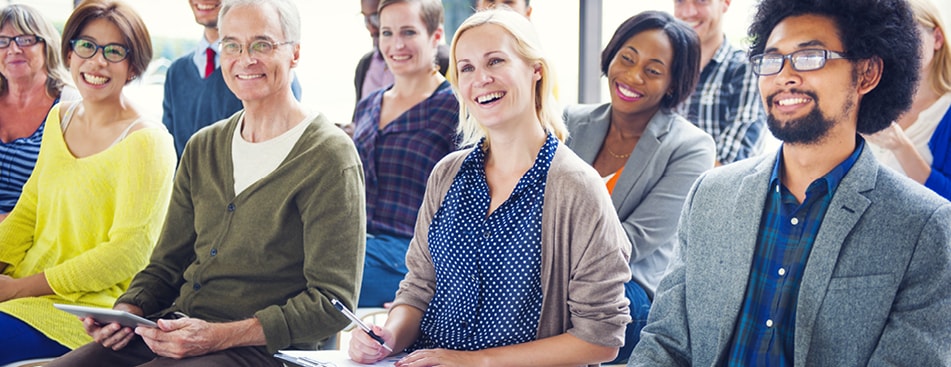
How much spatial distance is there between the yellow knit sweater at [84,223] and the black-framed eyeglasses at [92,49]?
0.85ft

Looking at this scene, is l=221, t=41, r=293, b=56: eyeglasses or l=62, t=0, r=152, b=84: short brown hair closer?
l=221, t=41, r=293, b=56: eyeglasses

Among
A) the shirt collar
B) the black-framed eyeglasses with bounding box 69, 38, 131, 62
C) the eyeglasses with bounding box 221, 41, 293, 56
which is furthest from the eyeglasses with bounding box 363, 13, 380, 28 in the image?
the shirt collar

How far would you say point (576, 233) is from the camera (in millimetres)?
1759

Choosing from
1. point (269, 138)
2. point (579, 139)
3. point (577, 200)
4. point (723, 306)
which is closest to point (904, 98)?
point (723, 306)

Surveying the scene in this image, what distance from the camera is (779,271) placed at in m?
1.66

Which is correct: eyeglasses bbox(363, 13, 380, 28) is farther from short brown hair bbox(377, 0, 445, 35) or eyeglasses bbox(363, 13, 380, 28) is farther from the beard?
the beard

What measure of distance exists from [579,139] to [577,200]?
3.57ft

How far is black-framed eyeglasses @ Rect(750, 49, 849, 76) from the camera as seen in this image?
65.2 inches

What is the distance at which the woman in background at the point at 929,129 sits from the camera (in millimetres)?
2717

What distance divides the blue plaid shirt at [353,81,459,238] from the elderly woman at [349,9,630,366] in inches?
39.8

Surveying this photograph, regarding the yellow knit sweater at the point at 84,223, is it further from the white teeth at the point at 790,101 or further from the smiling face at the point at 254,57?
the white teeth at the point at 790,101

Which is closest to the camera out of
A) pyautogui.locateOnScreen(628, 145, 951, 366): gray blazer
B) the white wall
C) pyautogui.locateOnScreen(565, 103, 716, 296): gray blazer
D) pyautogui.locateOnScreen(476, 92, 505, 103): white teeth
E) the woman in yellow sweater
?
pyautogui.locateOnScreen(628, 145, 951, 366): gray blazer

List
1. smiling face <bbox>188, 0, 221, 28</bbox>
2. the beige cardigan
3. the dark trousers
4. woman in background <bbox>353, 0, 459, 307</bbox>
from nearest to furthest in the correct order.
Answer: the beige cardigan, the dark trousers, woman in background <bbox>353, 0, 459, 307</bbox>, smiling face <bbox>188, 0, 221, 28</bbox>

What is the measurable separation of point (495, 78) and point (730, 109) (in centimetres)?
167
